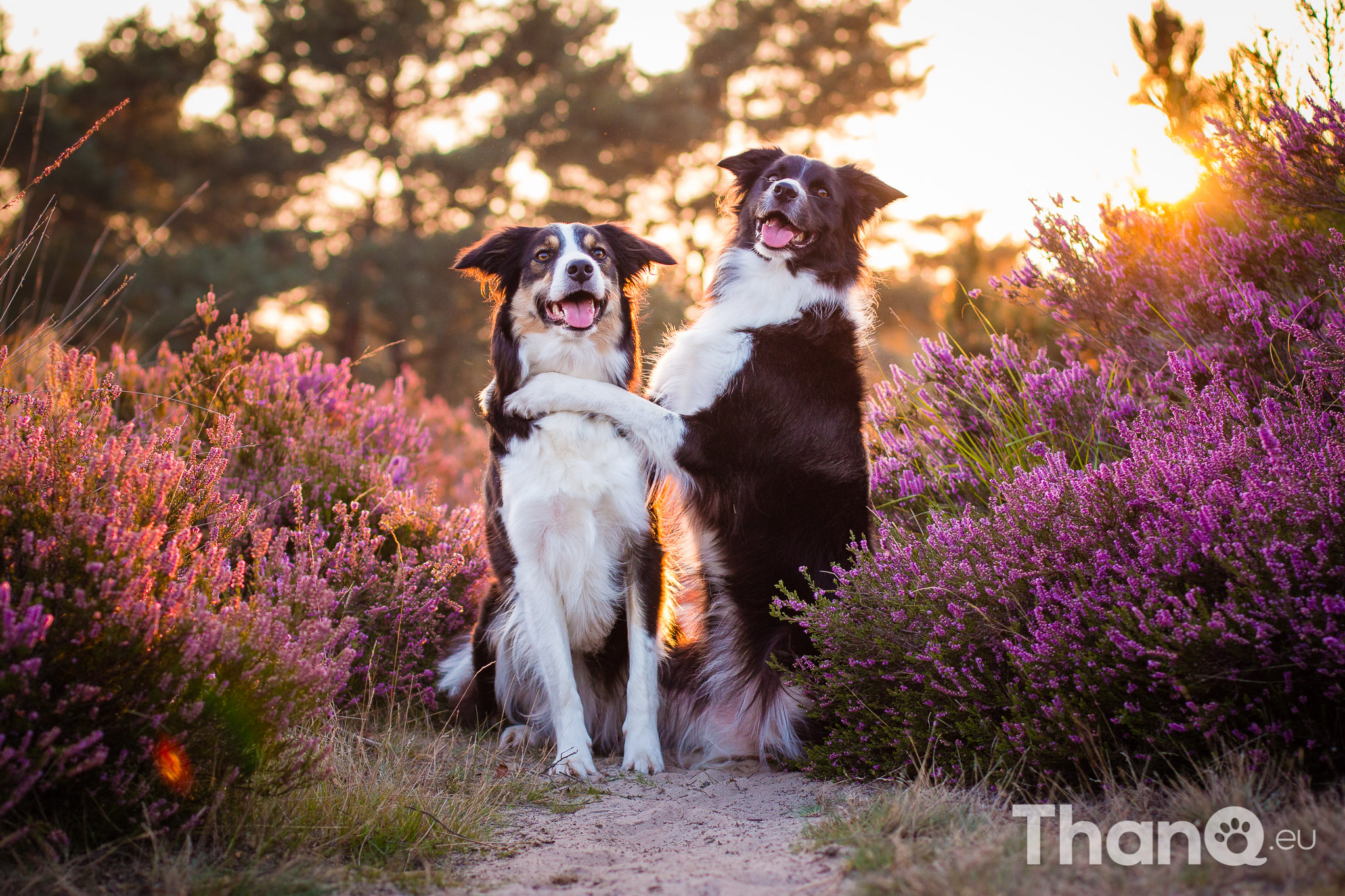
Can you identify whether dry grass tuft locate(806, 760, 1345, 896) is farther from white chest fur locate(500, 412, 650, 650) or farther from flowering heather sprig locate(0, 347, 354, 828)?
flowering heather sprig locate(0, 347, 354, 828)

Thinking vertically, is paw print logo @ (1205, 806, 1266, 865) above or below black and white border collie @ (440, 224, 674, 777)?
below

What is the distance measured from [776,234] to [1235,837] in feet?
9.38

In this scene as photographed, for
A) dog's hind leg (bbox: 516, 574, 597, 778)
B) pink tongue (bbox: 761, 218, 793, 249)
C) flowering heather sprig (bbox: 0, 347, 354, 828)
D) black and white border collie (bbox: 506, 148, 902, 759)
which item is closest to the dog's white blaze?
Answer: black and white border collie (bbox: 506, 148, 902, 759)

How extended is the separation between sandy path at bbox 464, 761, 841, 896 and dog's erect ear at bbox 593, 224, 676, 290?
2247 millimetres

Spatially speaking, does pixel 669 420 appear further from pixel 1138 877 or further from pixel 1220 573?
pixel 1138 877

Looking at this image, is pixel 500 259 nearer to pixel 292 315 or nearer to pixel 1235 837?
pixel 1235 837

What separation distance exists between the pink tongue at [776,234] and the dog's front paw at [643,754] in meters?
2.20

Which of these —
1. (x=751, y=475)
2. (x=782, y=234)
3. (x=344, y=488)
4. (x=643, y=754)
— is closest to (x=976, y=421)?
(x=782, y=234)

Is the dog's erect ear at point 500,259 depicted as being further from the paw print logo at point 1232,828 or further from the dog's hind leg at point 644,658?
the paw print logo at point 1232,828

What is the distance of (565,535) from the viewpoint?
3.47 metres

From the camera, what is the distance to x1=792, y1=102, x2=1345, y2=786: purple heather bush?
222cm

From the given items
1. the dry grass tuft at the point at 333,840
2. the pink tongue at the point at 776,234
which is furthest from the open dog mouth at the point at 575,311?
the dry grass tuft at the point at 333,840

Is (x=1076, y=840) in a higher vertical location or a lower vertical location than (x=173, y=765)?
lower

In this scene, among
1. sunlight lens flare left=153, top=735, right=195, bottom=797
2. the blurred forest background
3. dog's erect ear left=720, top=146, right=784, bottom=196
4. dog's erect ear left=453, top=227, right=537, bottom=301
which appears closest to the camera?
sunlight lens flare left=153, top=735, right=195, bottom=797
